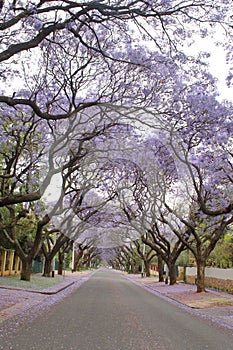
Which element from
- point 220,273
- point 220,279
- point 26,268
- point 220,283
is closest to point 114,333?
point 26,268

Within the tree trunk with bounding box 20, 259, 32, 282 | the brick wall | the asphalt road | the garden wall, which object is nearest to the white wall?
the garden wall

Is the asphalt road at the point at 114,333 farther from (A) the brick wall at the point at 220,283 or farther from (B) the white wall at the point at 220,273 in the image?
(B) the white wall at the point at 220,273

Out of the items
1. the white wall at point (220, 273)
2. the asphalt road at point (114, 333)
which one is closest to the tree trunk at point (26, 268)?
the asphalt road at point (114, 333)

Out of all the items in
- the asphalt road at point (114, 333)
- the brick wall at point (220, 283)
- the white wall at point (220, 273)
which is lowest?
the asphalt road at point (114, 333)

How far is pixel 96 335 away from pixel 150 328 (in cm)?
175

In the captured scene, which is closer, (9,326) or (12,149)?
(9,326)

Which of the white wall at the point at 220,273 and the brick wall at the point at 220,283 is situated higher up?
the white wall at the point at 220,273

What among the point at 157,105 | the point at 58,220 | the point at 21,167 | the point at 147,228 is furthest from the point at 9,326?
the point at 58,220

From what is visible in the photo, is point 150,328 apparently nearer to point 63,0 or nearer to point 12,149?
point 63,0

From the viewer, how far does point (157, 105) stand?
45.8ft

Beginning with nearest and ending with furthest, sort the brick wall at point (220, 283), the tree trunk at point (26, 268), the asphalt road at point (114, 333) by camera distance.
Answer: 1. the asphalt road at point (114, 333)
2. the tree trunk at point (26, 268)
3. the brick wall at point (220, 283)

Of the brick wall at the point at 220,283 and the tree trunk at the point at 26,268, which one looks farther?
the brick wall at the point at 220,283

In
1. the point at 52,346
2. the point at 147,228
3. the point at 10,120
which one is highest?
the point at 10,120

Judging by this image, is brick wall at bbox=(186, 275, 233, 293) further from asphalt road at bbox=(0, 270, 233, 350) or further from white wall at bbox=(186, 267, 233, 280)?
asphalt road at bbox=(0, 270, 233, 350)
